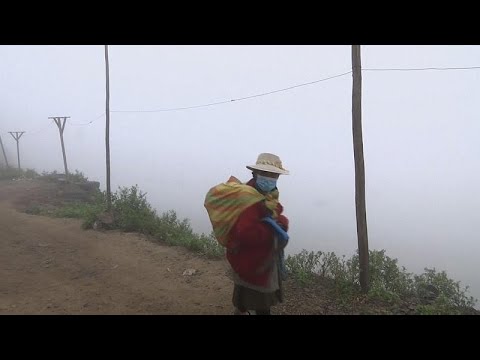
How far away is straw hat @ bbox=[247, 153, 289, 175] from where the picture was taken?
8.83ft

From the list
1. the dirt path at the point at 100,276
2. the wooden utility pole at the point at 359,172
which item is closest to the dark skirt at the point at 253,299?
the dirt path at the point at 100,276

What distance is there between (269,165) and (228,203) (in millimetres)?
550

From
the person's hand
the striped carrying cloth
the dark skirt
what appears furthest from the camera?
the dark skirt

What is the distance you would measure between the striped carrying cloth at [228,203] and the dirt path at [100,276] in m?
2.87

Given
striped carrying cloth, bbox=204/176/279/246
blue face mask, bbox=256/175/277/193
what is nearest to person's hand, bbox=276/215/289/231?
striped carrying cloth, bbox=204/176/279/246

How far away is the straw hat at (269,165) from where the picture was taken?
8.83 feet

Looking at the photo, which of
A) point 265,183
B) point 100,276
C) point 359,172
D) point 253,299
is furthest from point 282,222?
point 100,276

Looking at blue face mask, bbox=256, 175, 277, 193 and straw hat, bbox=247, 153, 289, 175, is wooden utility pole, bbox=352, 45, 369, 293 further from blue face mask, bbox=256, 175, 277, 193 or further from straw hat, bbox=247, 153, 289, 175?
blue face mask, bbox=256, 175, 277, 193

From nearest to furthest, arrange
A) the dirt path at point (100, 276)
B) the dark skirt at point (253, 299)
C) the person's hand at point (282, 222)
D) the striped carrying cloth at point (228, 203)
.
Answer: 1. the striped carrying cloth at point (228, 203)
2. the person's hand at point (282, 222)
3. the dark skirt at point (253, 299)
4. the dirt path at point (100, 276)

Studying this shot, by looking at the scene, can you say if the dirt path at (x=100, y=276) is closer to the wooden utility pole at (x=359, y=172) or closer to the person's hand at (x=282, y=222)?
the wooden utility pole at (x=359, y=172)

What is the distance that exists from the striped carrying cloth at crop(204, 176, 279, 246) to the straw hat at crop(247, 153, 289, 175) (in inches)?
9.6

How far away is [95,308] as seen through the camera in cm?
487

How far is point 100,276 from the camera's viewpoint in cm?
623
